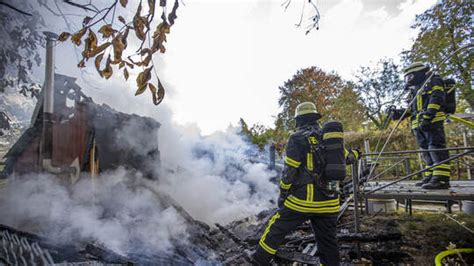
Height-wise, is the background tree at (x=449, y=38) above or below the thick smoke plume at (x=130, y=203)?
above

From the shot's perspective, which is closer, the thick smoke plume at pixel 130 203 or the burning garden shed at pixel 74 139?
the thick smoke plume at pixel 130 203

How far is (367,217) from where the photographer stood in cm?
594

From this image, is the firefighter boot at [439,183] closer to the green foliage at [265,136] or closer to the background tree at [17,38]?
the background tree at [17,38]

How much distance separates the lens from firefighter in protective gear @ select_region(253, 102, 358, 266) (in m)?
3.01

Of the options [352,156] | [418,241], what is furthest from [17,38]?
[418,241]

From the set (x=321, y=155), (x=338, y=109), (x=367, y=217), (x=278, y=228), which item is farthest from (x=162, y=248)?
(x=338, y=109)

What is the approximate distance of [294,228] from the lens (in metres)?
3.13

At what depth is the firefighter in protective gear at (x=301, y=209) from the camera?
301cm

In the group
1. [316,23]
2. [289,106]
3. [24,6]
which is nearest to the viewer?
[316,23]

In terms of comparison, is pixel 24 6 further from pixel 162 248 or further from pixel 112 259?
pixel 162 248

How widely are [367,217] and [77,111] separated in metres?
7.93

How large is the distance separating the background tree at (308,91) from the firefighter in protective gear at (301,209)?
46.4 feet

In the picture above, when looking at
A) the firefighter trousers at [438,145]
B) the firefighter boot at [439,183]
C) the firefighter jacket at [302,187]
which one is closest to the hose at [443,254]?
the firefighter boot at [439,183]

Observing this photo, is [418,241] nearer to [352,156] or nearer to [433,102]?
[352,156]
